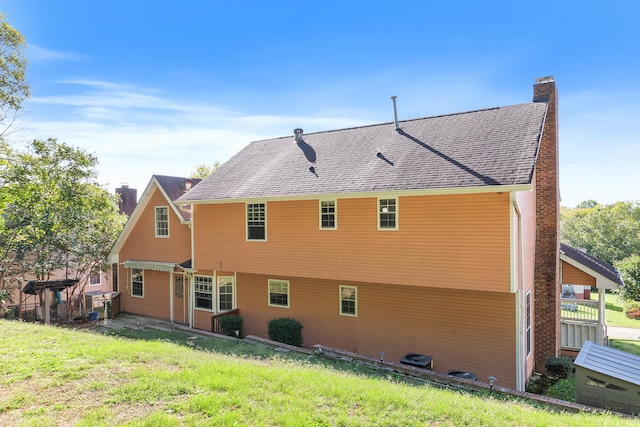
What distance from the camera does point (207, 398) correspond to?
20.1ft

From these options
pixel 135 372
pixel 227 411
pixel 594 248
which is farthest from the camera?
pixel 594 248

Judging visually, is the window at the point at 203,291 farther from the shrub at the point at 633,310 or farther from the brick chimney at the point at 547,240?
the shrub at the point at 633,310

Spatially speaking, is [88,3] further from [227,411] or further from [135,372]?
[227,411]

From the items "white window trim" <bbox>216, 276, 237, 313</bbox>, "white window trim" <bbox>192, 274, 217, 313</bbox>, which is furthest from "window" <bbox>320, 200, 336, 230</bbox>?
"white window trim" <bbox>192, 274, 217, 313</bbox>

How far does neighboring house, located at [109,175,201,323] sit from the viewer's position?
18.0 metres

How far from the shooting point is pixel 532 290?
44.0 feet

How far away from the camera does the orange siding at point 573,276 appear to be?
46.9ft

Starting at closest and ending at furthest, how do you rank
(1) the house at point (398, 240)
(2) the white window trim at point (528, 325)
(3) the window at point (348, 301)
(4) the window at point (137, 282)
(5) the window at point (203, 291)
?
(1) the house at point (398, 240), (2) the white window trim at point (528, 325), (3) the window at point (348, 301), (5) the window at point (203, 291), (4) the window at point (137, 282)

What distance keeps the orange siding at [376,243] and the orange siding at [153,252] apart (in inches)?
93.3

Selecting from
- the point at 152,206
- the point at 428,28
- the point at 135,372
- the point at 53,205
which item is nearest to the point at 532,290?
the point at 428,28

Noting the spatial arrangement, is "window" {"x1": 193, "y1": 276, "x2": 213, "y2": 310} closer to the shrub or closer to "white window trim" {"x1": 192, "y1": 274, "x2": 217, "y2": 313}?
"white window trim" {"x1": 192, "y1": 274, "x2": 217, "y2": 313}

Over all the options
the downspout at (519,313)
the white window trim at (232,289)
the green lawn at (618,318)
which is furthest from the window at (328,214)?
the green lawn at (618,318)

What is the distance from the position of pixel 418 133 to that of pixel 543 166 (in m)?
4.57

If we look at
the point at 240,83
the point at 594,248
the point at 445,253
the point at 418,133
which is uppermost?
the point at 240,83
